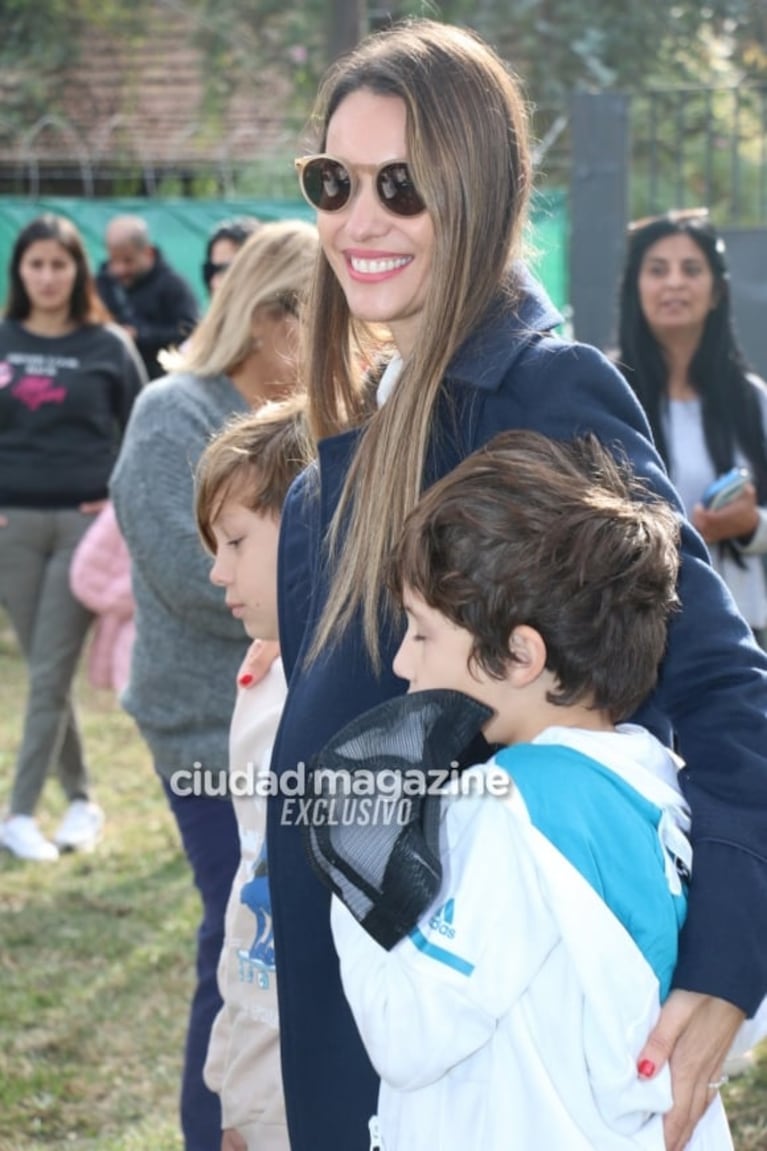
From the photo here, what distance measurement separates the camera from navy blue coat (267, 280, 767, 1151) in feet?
5.31

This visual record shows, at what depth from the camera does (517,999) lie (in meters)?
1.54

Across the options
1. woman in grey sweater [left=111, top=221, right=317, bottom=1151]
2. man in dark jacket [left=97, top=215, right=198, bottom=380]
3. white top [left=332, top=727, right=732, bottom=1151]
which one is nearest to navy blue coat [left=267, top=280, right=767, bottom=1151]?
white top [left=332, top=727, right=732, bottom=1151]

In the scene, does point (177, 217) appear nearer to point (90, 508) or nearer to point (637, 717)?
point (90, 508)

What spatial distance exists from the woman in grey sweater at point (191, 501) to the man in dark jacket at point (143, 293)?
458 cm

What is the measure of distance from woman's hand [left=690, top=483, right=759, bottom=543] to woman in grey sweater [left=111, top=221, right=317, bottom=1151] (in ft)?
3.95

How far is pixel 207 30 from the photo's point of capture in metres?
16.9

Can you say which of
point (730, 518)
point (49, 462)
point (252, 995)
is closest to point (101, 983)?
point (49, 462)

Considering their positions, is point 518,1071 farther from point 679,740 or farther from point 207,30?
point 207,30

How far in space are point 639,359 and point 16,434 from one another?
2.55 m

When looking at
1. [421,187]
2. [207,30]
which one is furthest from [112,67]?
[421,187]

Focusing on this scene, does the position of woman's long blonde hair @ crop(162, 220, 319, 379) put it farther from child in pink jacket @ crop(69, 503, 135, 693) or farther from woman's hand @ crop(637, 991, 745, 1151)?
woman's hand @ crop(637, 991, 745, 1151)

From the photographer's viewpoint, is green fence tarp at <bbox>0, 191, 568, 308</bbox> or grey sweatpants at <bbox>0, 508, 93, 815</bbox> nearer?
grey sweatpants at <bbox>0, 508, 93, 815</bbox>

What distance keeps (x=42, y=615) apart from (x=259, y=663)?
3431 millimetres

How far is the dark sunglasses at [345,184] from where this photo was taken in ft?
6.05
